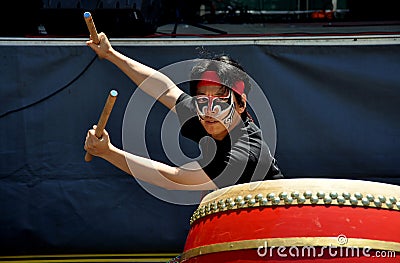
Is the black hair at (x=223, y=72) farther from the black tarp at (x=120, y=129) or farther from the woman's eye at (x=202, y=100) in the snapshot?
the black tarp at (x=120, y=129)

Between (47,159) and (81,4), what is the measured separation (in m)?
0.92

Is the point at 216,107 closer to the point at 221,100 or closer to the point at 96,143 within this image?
the point at 221,100

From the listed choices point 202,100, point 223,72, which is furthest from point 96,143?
point 223,72

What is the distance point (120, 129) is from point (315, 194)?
2.28 metres

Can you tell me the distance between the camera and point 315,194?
242 centimetres

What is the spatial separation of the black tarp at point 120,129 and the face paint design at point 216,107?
1621 mm

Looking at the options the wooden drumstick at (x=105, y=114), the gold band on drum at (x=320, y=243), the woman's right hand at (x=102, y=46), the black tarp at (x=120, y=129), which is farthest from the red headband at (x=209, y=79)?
the black tarp at (x=120, y=129)

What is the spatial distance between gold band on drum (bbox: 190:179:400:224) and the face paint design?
385 mm

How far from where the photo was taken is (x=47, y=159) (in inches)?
180

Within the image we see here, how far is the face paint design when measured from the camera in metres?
2.83

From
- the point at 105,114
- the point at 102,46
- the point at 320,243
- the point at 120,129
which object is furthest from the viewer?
the point at 120,129

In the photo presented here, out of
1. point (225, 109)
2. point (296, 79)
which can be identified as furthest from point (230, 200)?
point (296, 79)

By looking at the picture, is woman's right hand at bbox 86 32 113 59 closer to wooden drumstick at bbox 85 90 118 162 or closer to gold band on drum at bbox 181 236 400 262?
wooden drumstick at bbox 85 90 118 162

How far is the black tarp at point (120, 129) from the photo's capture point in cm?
447
